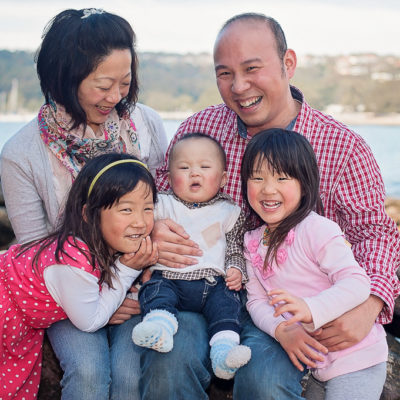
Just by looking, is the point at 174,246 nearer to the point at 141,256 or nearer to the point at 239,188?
the point at 141,256

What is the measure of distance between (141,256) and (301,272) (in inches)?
30.6

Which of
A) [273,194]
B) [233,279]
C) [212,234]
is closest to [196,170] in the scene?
[212,234]

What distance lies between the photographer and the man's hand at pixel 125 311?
8.55 feet

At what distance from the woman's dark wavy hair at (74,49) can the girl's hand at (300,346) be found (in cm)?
163

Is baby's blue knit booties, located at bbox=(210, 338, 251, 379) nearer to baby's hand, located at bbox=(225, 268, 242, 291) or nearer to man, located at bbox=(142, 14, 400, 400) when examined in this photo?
man, located at bbox=(142, 14, 400, 400)

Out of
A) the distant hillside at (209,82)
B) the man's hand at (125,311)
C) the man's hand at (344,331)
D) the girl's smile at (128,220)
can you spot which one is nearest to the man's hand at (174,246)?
the girl's smile at (128,220)

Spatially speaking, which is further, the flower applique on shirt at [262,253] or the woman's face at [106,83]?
the woman's face at [106,83]

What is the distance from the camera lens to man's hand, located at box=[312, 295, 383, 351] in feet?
7.38

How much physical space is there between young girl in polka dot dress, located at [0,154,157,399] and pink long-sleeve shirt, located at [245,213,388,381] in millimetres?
592

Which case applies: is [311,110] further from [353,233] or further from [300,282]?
[300,282]

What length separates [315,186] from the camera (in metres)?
2.53

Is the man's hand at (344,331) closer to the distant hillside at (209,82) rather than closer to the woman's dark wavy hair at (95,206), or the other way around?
the woman's dark wavy hair at (95,206)

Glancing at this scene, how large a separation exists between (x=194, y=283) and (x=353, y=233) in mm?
917

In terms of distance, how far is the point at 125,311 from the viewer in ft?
8.64
